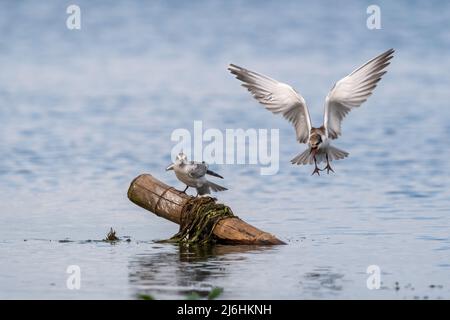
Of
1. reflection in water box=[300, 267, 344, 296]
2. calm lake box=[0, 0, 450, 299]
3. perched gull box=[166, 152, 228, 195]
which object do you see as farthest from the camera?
perched gull box=[166, 152, 228, 195]

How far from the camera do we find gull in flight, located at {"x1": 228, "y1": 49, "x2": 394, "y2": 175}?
1342cm

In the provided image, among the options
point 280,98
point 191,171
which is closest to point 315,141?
point 280,98

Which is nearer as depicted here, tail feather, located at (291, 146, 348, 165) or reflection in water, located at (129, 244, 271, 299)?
reflection in water, located at (129, 244, 271, 299)

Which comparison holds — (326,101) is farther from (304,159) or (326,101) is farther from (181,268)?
(181,268)

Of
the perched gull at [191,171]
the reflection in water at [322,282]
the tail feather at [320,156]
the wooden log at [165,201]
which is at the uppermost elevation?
the tail feather at [320,156]

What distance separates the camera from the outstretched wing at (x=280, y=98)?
44.8ft

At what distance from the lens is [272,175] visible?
1878cm

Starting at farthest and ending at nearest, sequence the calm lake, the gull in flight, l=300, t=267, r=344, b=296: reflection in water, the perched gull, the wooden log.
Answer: the perched gull → the gull in flight → the wooden log → the calm lake → l=300, t=267, r=344, b=296: reflection in water

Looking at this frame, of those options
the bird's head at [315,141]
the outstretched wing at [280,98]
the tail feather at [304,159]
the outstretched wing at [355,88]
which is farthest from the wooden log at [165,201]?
the outstretched wing at [355,88]

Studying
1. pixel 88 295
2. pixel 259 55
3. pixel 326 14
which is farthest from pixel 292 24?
pixel 88 295

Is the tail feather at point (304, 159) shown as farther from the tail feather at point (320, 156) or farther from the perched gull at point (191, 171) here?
the perched gull at point (191, 171)

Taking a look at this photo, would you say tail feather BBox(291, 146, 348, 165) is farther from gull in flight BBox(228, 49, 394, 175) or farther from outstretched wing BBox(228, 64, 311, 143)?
outstretched wing BBox(228, 64, 311, 143)

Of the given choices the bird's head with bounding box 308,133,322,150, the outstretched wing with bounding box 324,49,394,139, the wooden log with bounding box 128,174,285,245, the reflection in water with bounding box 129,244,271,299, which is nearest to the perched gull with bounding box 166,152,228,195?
the wooden log with bounding box 128,174,285,245

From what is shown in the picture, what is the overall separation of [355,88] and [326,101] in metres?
0.35
